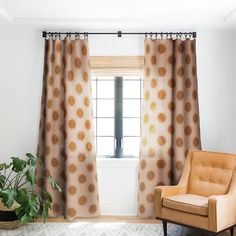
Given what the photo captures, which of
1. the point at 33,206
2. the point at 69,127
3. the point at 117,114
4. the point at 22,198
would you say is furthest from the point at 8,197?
the point at 117,114

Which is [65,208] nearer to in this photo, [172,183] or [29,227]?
[29,227]

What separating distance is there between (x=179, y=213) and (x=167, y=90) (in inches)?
61.1

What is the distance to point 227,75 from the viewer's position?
169 inches

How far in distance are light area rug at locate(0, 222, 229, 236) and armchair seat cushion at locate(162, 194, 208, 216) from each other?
43 centimetres

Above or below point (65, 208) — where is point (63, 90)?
above

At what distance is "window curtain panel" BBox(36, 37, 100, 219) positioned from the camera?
13.6ft

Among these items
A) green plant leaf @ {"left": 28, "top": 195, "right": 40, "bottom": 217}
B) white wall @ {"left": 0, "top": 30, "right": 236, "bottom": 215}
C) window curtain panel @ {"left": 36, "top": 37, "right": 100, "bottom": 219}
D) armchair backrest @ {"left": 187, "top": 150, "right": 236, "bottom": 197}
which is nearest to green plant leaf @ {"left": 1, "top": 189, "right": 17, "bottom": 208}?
green plant leaf @ {"left": 28, "top": 195, "right": 40, "bottom": 217}

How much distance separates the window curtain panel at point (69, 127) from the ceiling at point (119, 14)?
0.29 m

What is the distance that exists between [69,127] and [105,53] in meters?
1.06

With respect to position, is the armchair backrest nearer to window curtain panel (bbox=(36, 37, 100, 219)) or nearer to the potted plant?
window curtain panel (bbox=(36, 37, 100, 219))

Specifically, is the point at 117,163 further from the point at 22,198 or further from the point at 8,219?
the point at 8,219

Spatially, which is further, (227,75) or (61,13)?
(227,75)

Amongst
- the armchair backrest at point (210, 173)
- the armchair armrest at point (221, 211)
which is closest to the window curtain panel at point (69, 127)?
the armchair backrest at point (210, 173)

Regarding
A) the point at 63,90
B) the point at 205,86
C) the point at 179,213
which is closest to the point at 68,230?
the point at 179,213
